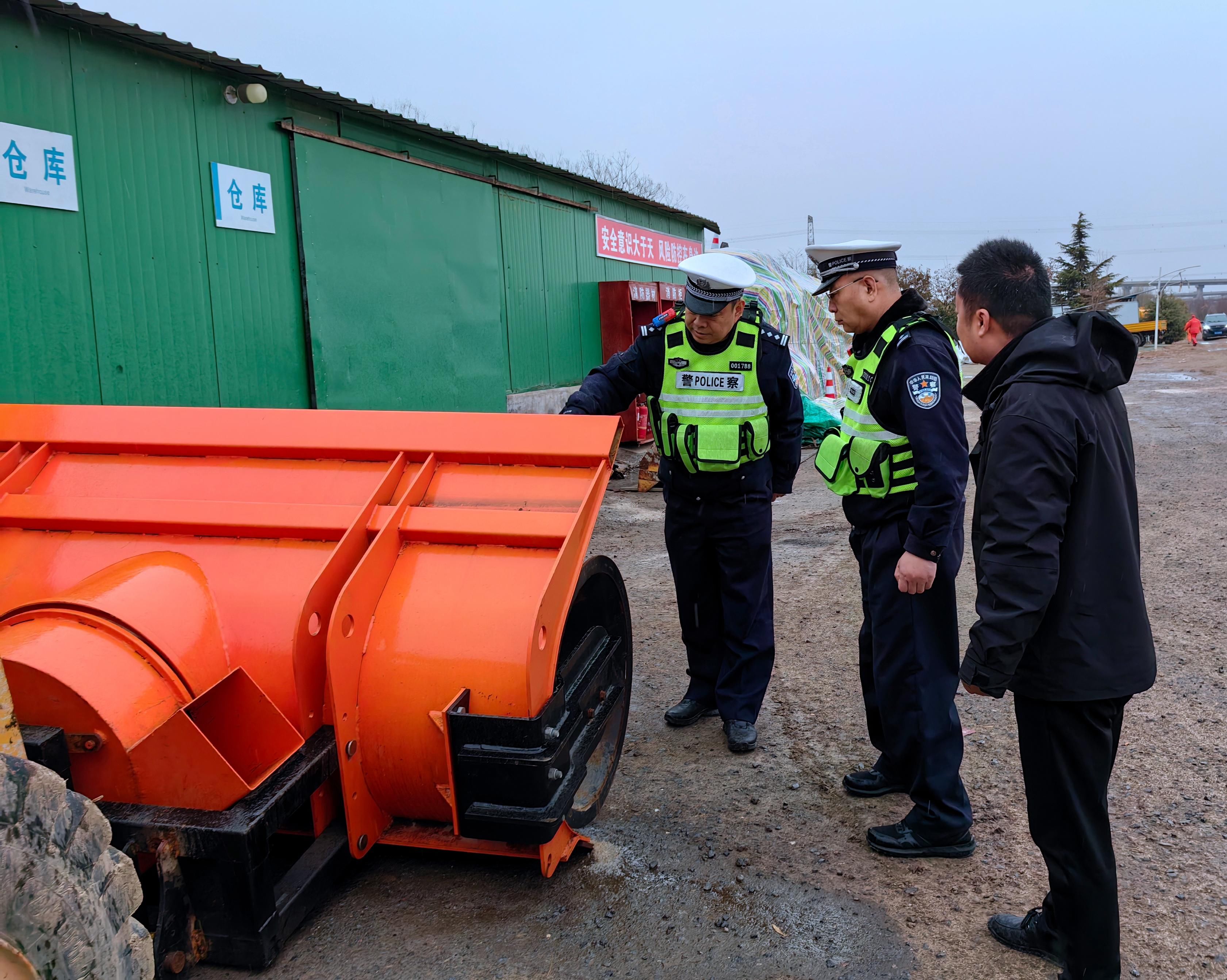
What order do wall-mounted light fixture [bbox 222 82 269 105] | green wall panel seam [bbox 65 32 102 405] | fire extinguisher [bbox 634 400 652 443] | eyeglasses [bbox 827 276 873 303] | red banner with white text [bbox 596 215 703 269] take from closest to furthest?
eyeglasses [bbox 827 276 873 303] → green wall panel seam [bbox 65 32 102 405] → wall-mounted light fixture [bbox 222 82 269 105] → fire extinguisher [bbox 634 400 652 443] → red banner with white text [bbox 596 215 703 269]

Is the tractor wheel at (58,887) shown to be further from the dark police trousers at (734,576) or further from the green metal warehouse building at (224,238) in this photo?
the green metal warehouse building at (224,238)

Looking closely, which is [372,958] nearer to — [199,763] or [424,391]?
[199,763]

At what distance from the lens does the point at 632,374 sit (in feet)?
12.1

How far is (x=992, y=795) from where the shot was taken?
314cm

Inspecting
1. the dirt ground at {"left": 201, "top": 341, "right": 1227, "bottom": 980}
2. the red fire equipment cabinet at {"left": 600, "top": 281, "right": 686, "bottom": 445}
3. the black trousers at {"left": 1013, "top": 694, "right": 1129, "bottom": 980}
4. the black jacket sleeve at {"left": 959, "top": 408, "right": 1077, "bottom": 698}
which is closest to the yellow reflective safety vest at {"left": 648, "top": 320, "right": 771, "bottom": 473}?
the dirt ground at {"left": 201, "top": 341, "right": 1227, "bottom": 980}

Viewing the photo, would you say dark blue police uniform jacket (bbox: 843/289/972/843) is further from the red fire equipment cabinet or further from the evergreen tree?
the evergreen tree

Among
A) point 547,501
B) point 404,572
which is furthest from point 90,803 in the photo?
point 547,501

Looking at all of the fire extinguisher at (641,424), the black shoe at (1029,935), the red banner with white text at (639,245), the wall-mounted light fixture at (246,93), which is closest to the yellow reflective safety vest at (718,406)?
the black shoe at (1029,935)

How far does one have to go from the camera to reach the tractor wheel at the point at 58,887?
129 centimetres

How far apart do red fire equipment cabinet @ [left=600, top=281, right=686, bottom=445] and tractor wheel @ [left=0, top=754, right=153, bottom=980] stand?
1069 cm

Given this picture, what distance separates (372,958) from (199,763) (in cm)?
72

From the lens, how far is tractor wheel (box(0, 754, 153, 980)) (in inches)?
50.6

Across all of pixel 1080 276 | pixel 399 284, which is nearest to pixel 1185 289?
pixel 1080 276

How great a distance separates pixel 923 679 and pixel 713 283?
159 cm
